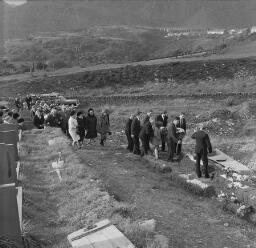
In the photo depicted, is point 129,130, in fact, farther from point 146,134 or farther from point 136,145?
point 146,134

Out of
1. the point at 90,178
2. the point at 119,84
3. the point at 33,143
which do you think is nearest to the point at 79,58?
the point at 119,84

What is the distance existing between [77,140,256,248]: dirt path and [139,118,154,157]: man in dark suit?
0.84 meters

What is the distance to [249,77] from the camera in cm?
4003

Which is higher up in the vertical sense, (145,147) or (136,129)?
(136,129)

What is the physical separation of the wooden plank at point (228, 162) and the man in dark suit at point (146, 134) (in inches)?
71.0

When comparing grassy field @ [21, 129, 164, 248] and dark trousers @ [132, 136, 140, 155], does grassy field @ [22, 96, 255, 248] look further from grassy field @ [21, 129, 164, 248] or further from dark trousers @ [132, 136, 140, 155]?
dark trousers @ [132, 136, 140, 155]

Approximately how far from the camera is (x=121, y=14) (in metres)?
170

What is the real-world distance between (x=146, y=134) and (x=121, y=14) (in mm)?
160594

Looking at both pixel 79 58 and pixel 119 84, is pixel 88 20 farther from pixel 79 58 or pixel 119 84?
pixel 119 84

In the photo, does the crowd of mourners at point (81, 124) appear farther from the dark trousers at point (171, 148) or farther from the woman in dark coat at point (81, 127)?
the dark trousers at point (171, 148)

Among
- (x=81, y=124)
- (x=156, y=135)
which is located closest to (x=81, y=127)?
(x=81, y=124)

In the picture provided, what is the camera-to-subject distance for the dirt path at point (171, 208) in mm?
7731

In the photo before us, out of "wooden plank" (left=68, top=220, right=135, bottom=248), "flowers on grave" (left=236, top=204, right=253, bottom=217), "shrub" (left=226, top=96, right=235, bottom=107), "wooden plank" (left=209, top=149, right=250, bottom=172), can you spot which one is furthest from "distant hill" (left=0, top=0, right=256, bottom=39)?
"wooden plank" (left=68, top=220, right=135, bottom=248)

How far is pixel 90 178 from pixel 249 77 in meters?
31.8
